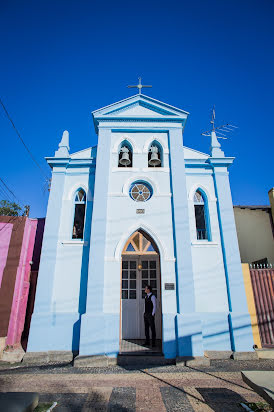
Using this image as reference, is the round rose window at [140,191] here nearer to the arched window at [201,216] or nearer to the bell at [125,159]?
the bell at [125,159]

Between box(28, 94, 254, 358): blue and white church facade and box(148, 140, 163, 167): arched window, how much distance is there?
0.13 feet

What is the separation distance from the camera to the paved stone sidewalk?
437 centimetres

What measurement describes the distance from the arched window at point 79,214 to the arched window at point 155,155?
276 centimetres

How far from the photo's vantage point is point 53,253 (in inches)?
314

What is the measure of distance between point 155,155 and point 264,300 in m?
6.01

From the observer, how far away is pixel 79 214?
8898 millimetres

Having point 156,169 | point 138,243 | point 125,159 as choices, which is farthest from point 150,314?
point 125,159

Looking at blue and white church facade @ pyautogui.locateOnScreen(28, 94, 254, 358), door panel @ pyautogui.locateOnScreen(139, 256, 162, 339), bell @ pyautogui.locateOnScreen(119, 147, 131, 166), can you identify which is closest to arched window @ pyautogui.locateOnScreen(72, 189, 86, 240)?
blue and white church facade @ pyautogui.locateOnScreen(28, 94, 254, 358)

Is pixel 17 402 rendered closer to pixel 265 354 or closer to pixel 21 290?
pixel 21 290

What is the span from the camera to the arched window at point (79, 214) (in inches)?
342

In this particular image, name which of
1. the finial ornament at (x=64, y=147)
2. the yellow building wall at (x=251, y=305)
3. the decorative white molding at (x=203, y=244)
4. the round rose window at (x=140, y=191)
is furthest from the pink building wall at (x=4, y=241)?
the yellow building wall at (x=251, y=305)

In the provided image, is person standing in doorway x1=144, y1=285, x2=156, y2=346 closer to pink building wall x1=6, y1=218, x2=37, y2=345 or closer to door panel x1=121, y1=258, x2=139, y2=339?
door panel x1=121, y1=258, x2=139, y2=339

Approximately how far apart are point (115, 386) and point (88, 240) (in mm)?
4138

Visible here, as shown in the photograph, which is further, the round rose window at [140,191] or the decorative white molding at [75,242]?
the round rose window at [140,191]
